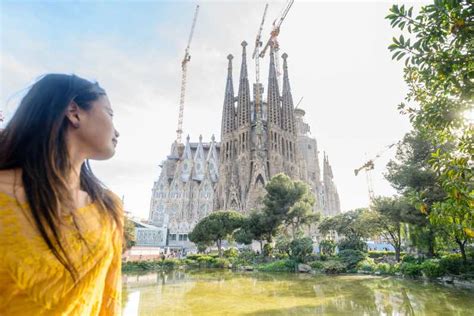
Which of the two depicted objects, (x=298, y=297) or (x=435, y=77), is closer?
(x=435, y=77)

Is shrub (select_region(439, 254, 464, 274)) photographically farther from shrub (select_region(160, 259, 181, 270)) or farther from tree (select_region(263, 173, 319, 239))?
shrub (select_region(160, 259, 181, 270))

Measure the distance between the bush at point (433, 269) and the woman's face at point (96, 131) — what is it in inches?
565

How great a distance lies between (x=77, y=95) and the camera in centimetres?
96

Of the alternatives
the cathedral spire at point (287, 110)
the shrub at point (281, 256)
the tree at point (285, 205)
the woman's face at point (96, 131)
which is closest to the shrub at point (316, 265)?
the shrub at point (281, 256)

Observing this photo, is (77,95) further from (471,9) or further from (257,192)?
(257,192)

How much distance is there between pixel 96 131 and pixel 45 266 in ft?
1.55

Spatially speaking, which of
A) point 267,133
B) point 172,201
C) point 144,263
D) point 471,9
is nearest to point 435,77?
point 471,9

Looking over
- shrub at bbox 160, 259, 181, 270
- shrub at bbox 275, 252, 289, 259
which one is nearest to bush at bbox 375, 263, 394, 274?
shrub at bbox 275, 252, 289, 259

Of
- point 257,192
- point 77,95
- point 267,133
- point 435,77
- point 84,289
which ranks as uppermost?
point 267,133

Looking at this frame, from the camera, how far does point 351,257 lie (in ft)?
52.5

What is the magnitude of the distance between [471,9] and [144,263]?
65.8 ft

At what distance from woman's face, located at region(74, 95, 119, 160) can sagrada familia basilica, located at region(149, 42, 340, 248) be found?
33711 mm

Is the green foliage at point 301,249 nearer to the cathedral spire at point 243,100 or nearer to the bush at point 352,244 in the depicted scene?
the bush at point 352,244

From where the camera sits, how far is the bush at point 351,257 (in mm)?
15609
